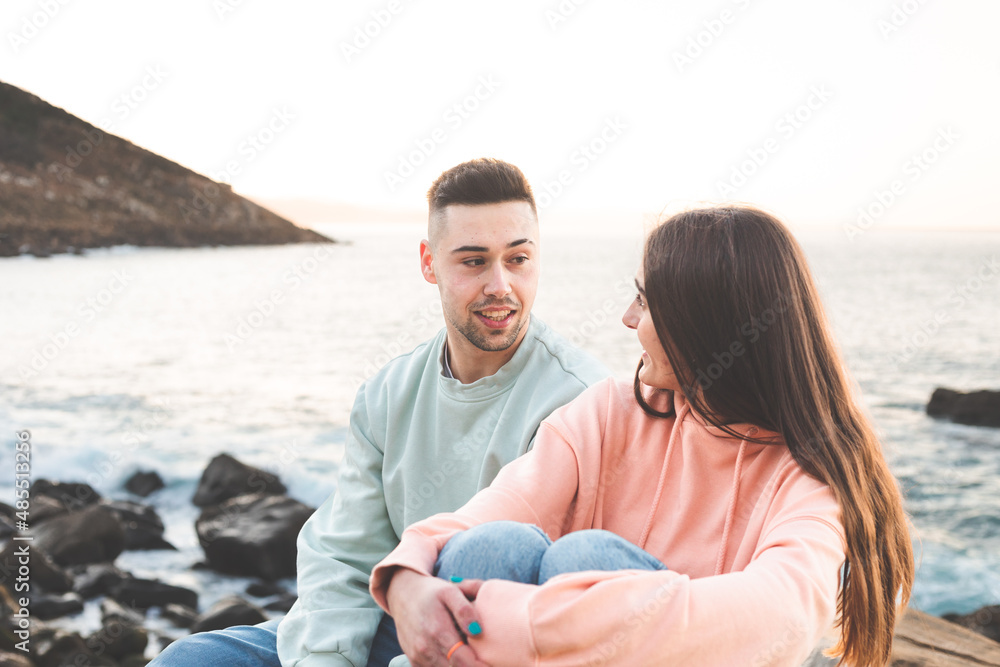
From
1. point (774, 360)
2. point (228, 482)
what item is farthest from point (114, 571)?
point (774, 360)

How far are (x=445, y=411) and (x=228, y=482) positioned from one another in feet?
19.8

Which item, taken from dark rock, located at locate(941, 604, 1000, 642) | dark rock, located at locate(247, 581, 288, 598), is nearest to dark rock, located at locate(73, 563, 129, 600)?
dark rock, located at locate(247, 581, 288, 598)

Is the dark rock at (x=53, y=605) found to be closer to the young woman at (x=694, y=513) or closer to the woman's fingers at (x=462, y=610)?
the young woman at (x=694, y=513)

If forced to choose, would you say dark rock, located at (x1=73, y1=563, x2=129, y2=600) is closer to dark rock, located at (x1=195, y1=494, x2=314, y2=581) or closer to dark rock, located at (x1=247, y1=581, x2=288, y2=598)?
dark rock, located at (x1=195, y1=494, x2=314, y2=581)

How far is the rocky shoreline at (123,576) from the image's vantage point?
4.47 m

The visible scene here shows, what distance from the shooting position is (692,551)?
71.4 inches

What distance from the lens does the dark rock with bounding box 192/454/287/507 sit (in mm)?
7973

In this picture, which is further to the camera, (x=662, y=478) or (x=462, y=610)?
(x=662, y=478)

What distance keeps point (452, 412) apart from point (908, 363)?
59.2ft

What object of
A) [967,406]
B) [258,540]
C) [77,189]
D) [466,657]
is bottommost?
[258,540]

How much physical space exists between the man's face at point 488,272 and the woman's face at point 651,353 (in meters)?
0.87

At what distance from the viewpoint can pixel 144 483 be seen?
8516mm

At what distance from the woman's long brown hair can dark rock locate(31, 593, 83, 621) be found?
4.95 metres

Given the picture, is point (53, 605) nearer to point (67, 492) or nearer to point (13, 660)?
point (13, 660)
